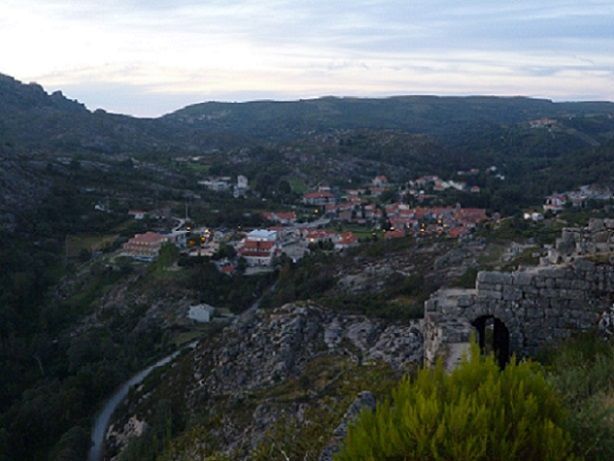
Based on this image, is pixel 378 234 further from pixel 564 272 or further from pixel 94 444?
pixel 564 272

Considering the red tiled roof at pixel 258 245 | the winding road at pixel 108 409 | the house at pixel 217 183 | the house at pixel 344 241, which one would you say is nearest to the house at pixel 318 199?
the house at pixel 217 183

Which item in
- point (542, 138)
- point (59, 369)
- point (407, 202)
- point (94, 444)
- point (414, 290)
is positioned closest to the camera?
point (94, 444)

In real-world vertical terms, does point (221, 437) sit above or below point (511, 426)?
below

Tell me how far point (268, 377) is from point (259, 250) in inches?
1069

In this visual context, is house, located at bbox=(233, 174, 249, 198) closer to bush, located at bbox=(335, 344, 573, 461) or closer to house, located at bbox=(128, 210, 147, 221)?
house, located at bbox=(128, 210, 147, 221)

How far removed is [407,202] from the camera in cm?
7150

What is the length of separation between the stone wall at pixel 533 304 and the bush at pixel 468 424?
3.76 m

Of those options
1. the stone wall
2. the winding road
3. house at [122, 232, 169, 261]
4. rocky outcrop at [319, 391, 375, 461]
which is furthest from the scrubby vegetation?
house at [122, 232, 169, 261]

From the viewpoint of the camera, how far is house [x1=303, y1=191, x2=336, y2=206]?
7500cm

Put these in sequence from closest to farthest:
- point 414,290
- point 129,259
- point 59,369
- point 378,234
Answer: point 414,290 → point 59,369 → point 129,259 → point 378,234

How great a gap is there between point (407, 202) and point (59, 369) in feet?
156

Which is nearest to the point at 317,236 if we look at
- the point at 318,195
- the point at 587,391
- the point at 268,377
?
the point at 318,195

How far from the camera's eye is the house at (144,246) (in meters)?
45.8

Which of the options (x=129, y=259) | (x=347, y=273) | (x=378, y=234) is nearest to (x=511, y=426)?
(x=347, y=273)
